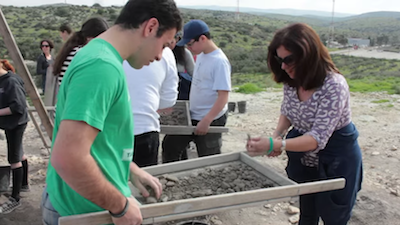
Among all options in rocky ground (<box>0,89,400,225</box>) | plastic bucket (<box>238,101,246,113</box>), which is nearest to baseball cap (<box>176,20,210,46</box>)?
rocky ground (<box>0,89,400,225</box>)

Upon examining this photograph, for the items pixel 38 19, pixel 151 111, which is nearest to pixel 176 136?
pixel 151 111

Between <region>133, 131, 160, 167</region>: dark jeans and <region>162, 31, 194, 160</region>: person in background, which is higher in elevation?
<region>162, 31, 194, 160</region>: person in background

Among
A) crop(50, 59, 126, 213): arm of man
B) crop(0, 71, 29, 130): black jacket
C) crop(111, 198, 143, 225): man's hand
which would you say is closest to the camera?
crop(50, 59, 126, 213): arm of man

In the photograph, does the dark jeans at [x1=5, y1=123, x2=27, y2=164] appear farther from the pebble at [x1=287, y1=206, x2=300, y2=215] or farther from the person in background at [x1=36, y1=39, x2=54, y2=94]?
the person in background at [x1=36, y1=39, x2=54, y2=94]

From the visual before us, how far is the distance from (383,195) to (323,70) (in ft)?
9.36

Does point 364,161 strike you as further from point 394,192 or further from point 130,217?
point 130,217

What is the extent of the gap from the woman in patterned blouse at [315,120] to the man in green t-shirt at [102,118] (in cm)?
104

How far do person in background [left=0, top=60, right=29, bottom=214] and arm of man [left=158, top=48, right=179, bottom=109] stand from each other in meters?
1.58

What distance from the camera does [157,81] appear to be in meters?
2.95

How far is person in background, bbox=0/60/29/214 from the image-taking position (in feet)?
12.4

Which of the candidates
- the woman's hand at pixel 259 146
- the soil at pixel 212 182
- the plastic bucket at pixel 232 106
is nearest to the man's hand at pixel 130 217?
the soil at pixel 212 182

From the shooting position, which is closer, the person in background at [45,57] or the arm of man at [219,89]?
the arm of man at [219,89]

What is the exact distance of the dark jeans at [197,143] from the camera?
3.86 meters

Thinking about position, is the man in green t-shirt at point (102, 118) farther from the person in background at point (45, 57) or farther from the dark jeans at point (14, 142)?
the person in background at point (45, 57)
